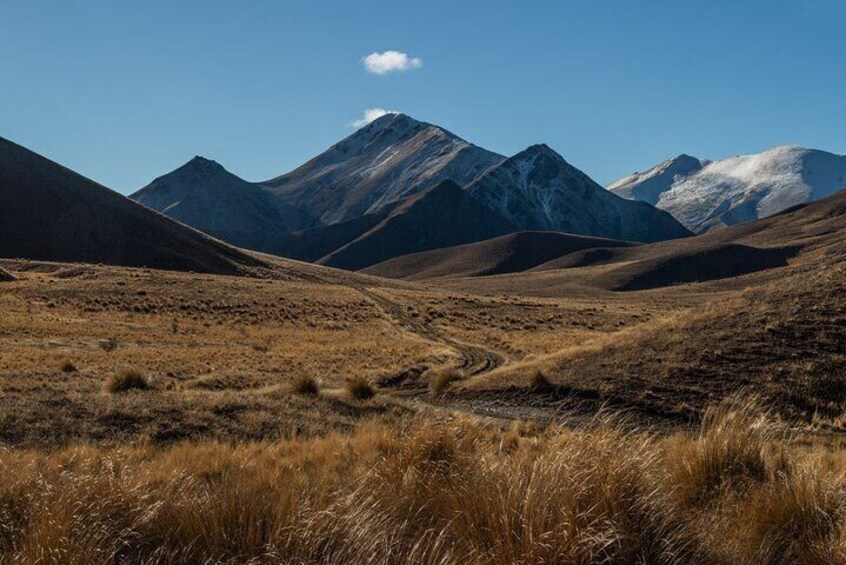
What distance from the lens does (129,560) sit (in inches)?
161

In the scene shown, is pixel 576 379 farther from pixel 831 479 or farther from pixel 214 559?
pixel 214 559

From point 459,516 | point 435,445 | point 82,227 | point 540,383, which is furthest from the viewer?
point 82,227

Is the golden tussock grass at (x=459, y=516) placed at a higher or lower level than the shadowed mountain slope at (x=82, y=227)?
lower

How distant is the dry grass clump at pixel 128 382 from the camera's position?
1773cm

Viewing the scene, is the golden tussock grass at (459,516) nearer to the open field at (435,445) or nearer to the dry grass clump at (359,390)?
the open field at (435,445)

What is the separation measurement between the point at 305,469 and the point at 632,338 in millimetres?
18813

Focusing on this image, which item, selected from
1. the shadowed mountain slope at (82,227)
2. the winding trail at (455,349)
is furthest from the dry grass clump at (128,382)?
the shadowed mountain slope at (82,227)

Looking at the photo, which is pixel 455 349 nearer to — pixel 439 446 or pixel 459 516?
pixel 439 446

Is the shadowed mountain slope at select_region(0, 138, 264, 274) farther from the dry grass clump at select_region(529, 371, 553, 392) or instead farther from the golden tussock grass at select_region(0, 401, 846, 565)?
the golden tussock grass at select_region(0, 401, 846, 565)

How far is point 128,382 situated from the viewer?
1809 cm

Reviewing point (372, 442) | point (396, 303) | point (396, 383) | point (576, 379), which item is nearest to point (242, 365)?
point (396, 383)

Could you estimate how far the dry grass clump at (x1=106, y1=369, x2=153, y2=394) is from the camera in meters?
17.7

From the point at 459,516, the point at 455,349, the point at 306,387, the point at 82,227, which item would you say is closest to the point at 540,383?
the point at 306,387

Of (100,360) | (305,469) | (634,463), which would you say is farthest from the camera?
(100,360)
